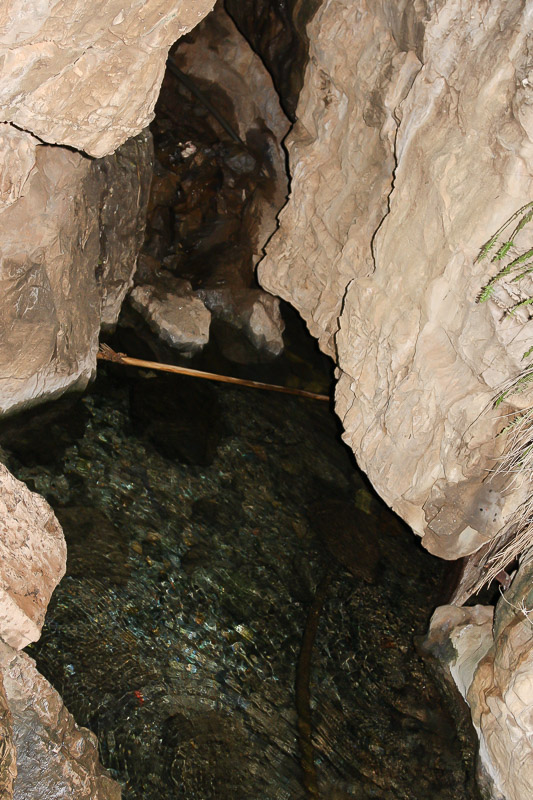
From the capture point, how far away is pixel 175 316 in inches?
271

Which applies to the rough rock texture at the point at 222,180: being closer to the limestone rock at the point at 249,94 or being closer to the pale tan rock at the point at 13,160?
the limestone rock at the point at 249,94

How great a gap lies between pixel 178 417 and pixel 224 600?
193 cm

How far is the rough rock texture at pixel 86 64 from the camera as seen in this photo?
2.62 m

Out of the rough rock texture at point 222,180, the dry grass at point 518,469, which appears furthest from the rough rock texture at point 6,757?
the rough rock texture at point 222,180

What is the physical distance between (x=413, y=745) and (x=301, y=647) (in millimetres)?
882

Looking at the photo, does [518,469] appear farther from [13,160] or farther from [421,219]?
[13,160]

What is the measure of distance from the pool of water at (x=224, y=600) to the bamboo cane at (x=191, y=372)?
106mm

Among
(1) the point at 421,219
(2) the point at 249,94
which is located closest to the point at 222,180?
(2) the point at 249,94

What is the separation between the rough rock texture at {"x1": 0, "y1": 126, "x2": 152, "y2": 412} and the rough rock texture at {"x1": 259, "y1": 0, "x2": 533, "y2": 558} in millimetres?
1674

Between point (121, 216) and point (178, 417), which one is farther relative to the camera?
point (121, 216)

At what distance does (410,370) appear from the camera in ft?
14.8

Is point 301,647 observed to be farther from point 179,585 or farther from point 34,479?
point 34,479

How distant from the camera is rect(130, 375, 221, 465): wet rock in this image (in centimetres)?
549

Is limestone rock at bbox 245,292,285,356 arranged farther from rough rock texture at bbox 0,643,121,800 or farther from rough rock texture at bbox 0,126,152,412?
rough rock texture at bbox 0,643,121,800
